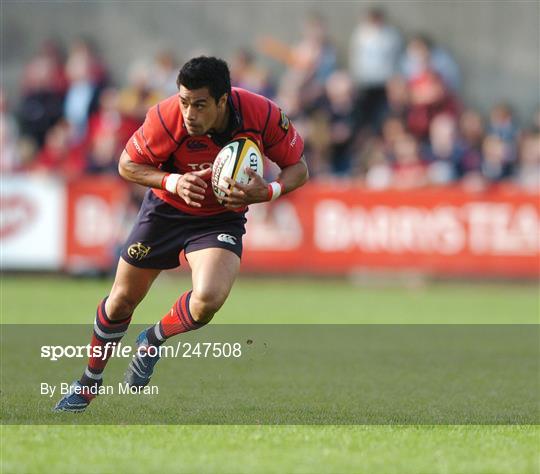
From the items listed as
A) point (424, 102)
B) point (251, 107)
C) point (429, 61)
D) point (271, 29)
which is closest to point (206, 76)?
point (251, 107)

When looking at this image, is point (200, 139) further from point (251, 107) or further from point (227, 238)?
point (227, 238)

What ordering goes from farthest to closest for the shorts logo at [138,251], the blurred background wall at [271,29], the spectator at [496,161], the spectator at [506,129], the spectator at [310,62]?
the blurred background wall at [271,29] < the spectator at [310,62] < the spectator at [506,129] < the spectator at [496,161] < the shorts logo at [138,251]

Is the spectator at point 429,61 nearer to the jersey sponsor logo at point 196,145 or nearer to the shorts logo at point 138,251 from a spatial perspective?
the jersey sponsor logo at point 196,145

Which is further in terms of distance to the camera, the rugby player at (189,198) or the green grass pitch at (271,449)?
the rugby player at (189,198)

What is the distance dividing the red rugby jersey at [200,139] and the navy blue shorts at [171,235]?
6 cm

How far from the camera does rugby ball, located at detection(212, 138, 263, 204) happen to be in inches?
269

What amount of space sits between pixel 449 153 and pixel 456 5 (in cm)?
385

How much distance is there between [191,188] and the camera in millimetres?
6785

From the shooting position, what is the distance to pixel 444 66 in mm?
19906

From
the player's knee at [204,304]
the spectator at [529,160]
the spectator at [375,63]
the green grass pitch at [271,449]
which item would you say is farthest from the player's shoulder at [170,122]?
the spectator at [375,63]

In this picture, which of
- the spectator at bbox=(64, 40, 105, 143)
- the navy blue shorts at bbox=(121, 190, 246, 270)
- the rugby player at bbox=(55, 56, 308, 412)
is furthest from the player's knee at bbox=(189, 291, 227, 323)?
the spectator at bbox=(64, 40, 105, 143)

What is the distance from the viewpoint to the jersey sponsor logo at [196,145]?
7098 mm

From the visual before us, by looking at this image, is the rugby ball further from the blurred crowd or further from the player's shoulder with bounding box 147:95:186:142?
the blurred crowd

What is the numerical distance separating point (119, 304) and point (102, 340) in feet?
0.90
